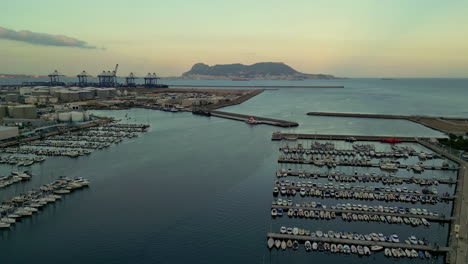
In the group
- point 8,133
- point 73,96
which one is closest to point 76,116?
point 8,133

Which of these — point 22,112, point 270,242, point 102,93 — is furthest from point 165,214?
point 102,93

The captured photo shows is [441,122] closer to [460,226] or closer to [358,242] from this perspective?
[460,226]

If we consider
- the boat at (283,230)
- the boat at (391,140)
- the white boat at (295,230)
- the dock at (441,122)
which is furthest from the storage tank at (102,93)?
→ the white boat at (295,230)

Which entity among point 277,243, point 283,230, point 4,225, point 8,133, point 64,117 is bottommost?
point 4,225

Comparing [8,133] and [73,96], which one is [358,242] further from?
[73,96]

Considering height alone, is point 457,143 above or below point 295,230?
above

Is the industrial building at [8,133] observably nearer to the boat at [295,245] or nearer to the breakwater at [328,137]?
the breakwater at [328,137]

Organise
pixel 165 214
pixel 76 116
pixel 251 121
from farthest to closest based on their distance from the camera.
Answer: pixel 251 121 → pixel 76 116 → pixel 165 214

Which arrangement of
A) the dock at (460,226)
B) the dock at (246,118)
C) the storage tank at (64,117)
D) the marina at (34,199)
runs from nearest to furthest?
the dock at (460,226)
the marina at (34,199)
the storage tank at (64,117)
the dock at (246,118)

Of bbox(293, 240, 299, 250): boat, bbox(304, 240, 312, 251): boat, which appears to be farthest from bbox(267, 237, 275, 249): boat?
bbox(304, 240, 312, 251): boat

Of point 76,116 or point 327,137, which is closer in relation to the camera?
point 327,137

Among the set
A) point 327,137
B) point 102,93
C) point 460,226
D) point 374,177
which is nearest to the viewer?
point 460,226
